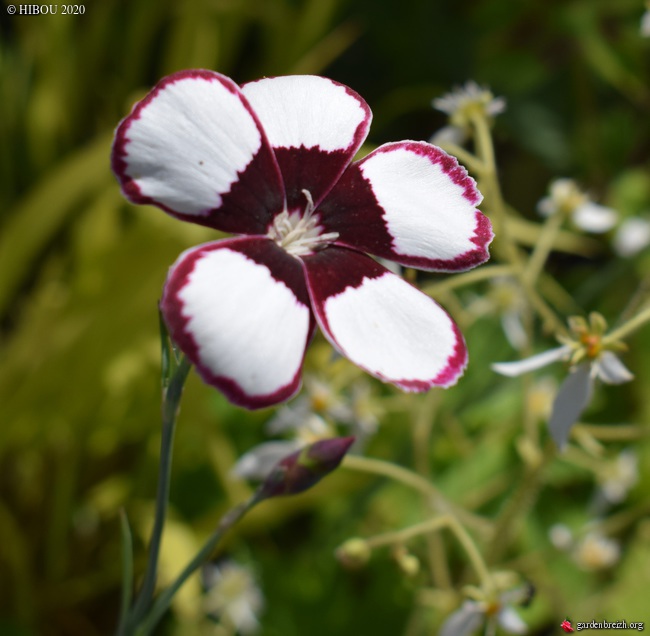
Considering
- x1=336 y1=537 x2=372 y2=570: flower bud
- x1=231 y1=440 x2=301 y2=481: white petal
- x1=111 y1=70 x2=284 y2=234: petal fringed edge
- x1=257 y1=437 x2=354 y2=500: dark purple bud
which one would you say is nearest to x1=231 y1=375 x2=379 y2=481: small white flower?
x1=231 y1=440 x2=301 y2=481: white petal

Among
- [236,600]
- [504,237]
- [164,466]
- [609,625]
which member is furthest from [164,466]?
[236,600]

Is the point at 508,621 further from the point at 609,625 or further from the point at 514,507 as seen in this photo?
the point at 609,625

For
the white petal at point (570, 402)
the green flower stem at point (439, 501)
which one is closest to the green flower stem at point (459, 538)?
the green flower stem at point (439, 501)

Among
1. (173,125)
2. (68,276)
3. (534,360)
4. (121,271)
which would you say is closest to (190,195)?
(173,125)

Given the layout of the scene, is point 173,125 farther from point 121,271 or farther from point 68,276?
point 68,276

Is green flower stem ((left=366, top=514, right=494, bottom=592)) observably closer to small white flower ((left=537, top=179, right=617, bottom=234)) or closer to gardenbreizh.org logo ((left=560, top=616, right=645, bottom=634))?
gardenbreizh.org logo ((left=560, top=616, right=645, bottom=634))

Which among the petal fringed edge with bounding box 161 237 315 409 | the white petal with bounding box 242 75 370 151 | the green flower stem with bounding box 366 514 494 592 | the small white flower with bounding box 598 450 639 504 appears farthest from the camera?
the small white flower with bounding box 598 450 639 504
